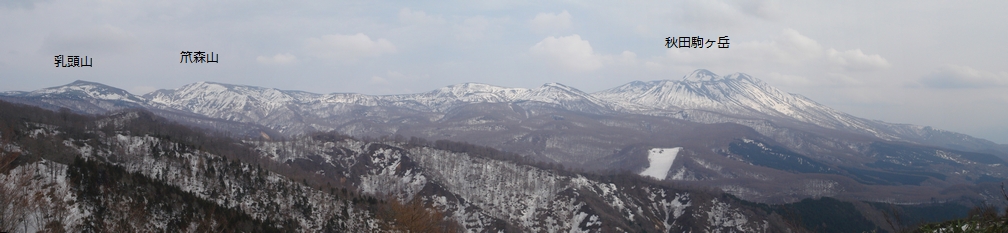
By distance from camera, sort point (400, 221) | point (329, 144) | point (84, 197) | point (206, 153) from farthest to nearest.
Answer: point (329, 144)
point (206, 153)
point (400, 221)
point (84, 197)

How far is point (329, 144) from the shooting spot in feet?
575

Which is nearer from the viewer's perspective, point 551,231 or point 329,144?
point 551,231

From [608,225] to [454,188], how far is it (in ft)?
159

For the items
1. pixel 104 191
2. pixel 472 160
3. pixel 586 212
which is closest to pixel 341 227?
pixel 104 191

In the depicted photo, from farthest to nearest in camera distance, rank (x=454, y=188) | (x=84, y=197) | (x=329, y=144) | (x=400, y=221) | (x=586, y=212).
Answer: (x=329, y=144) < (x=454, y=188) < (x=586, y=212) < (x=400, y=221) < (x=84, y=197)

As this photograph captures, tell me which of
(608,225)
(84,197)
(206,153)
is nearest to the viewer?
(84,197)

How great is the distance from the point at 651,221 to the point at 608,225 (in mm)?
20566

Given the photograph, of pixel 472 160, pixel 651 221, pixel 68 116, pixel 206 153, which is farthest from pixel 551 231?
pixel 68 116

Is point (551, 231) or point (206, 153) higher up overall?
point (206, 153)

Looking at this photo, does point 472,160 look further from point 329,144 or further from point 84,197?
point 84,197

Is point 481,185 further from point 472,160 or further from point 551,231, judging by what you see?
point 551,231

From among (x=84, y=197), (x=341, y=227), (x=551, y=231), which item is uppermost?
(x=84, y=197)

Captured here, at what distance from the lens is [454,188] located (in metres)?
153

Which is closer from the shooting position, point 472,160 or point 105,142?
point 105,142
